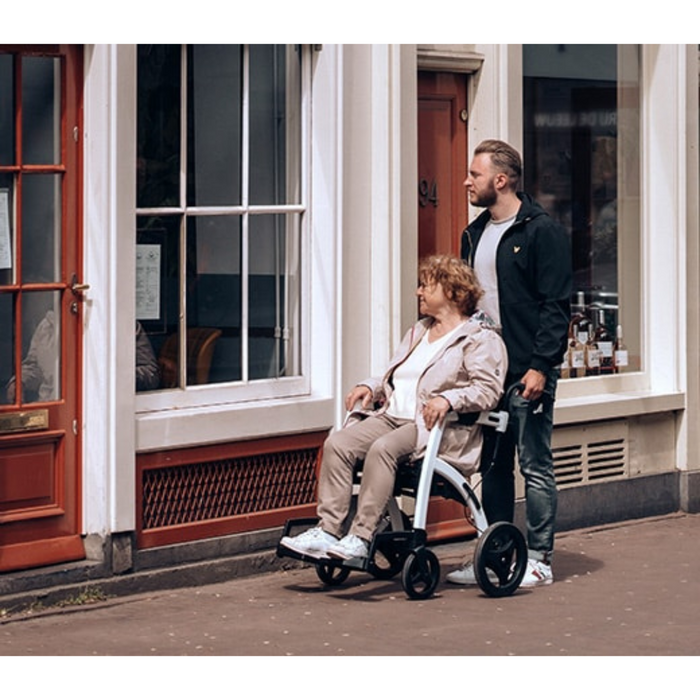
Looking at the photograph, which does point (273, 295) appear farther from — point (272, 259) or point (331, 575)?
point (331, 575)

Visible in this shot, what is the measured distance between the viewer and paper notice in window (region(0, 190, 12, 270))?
8.00 metres

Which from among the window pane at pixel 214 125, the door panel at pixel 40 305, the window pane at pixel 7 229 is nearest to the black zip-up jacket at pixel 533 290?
the window pane at pixel 214 125

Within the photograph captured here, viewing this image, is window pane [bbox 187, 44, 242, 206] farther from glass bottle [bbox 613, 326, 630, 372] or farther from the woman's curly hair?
glass bottle [bbox 613, 326, 630, 372]

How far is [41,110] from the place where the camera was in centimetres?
810

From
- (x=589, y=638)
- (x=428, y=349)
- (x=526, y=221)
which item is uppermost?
(x=526, y=221)

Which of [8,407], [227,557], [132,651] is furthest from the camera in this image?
[227,557]

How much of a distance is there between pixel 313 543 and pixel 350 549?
7.3 inches

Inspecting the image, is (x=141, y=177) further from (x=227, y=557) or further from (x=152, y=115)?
(x=227, y=557)

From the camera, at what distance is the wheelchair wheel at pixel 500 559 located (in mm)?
8203

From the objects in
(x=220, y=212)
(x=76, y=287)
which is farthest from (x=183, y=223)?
(x=76, y=287)

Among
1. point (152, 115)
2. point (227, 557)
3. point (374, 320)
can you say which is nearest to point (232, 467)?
point (227, 557)

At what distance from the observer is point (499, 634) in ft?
24.9

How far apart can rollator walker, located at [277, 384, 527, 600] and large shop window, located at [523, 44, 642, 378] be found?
2433 millimetres

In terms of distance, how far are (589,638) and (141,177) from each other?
2.84m
